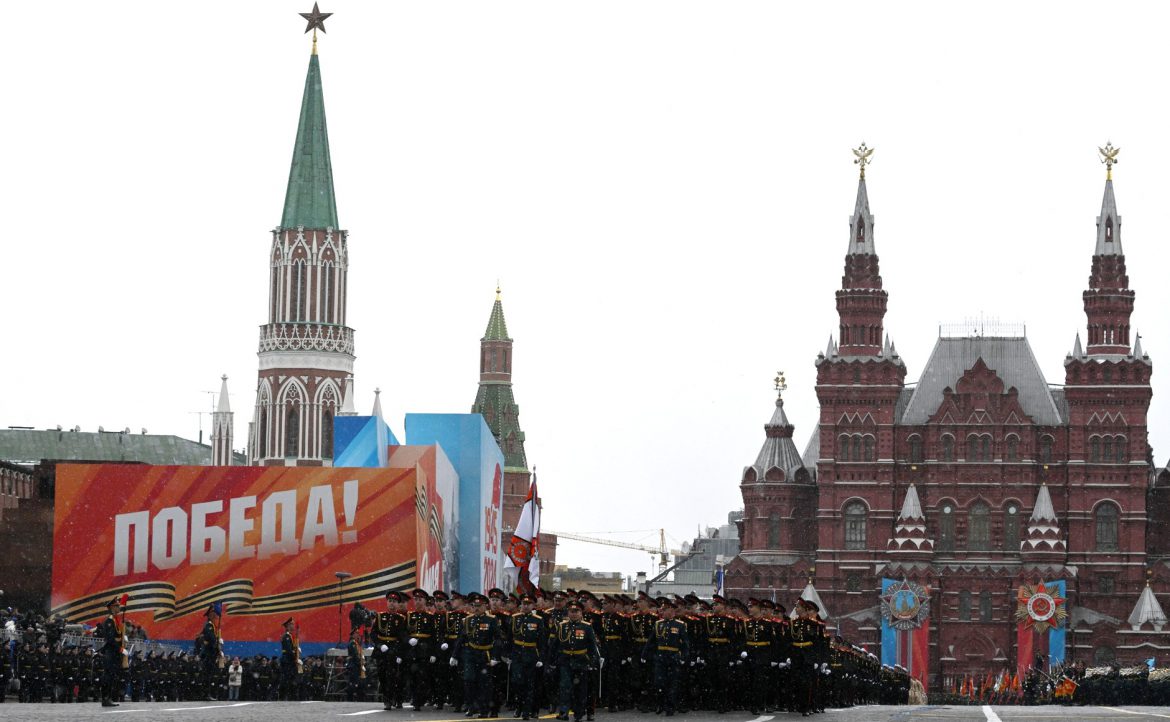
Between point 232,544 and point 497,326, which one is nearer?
point 232,544

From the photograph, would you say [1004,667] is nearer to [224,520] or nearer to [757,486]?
[757,486]

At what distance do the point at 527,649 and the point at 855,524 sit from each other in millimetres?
83248

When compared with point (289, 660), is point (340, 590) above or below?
above

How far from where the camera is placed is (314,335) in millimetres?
123438

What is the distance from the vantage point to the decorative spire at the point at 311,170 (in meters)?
124

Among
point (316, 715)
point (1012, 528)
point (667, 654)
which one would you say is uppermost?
point (1012, 528)

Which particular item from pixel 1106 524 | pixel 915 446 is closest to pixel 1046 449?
pixel 1106 524

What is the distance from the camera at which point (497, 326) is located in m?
162

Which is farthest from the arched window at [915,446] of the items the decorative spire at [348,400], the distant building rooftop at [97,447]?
the distant building rooftop at [97,447]

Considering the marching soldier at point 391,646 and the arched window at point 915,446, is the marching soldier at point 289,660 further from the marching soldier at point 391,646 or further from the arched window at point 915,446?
the arched window at point 915,446

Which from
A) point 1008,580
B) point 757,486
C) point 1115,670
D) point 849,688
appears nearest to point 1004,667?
point 1008,580

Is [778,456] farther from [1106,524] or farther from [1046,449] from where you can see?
[1106,524]

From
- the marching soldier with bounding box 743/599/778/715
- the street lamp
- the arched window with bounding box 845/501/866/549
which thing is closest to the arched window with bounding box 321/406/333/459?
the arched window with bounding box 845/501/866/549

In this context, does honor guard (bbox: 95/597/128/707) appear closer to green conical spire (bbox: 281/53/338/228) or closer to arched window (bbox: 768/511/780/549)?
arched window (bbox: 768/511/780/549)
